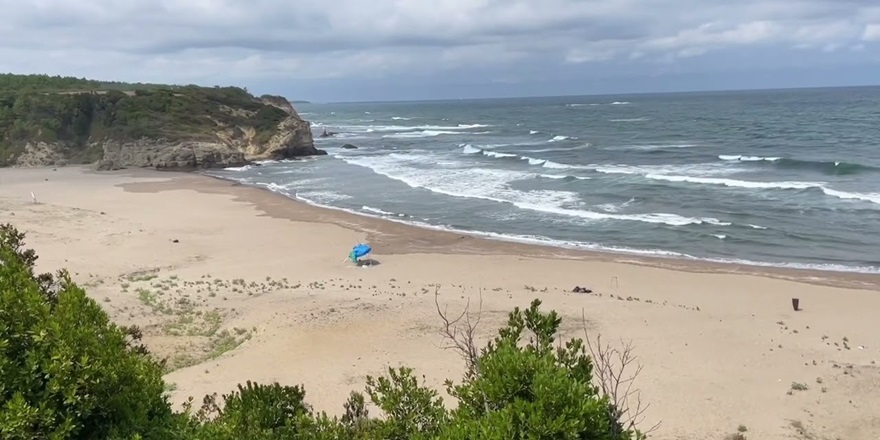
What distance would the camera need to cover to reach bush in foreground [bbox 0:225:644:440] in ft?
16.4

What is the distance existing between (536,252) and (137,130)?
41.9m

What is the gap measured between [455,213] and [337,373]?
20.9 meters

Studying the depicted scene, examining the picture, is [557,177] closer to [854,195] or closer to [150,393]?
[854,195]

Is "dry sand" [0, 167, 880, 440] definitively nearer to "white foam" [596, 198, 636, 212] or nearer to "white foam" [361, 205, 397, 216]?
"white foam" [361, 205, 397, 216]

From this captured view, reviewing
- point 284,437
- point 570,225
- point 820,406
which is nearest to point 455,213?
point 570,225

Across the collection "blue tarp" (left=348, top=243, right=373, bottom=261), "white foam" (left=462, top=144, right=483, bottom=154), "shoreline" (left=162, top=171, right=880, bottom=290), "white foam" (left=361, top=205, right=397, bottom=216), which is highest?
"white foam" (left=462, top=144, right=483, bottom=154)

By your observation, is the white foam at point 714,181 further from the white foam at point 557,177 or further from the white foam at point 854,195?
the white foam at point 557,177

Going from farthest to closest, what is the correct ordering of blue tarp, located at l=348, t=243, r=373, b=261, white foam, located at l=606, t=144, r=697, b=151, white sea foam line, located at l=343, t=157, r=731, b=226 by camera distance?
white foam, located at l=606, t=144, r=697, b=151 → white sea foam line, located at l=343, t=157, r=731, b=226 → blue tarp, located at l=348, t=243, r=373, b=261

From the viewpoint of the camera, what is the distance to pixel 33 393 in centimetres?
521

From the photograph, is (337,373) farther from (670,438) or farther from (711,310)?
(711,310)

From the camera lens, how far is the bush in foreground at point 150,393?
16.4ft

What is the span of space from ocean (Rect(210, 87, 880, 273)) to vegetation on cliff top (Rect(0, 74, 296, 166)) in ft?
25.3

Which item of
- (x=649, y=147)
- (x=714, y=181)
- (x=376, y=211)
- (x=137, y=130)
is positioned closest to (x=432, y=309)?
(x=376, y=211)

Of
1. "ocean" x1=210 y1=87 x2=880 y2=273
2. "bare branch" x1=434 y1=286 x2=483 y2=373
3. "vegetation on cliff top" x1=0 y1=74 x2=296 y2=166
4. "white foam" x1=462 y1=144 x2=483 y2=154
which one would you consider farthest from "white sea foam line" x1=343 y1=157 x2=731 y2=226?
"bare branch" x1=434 y1=286 x2=483 y2=373
